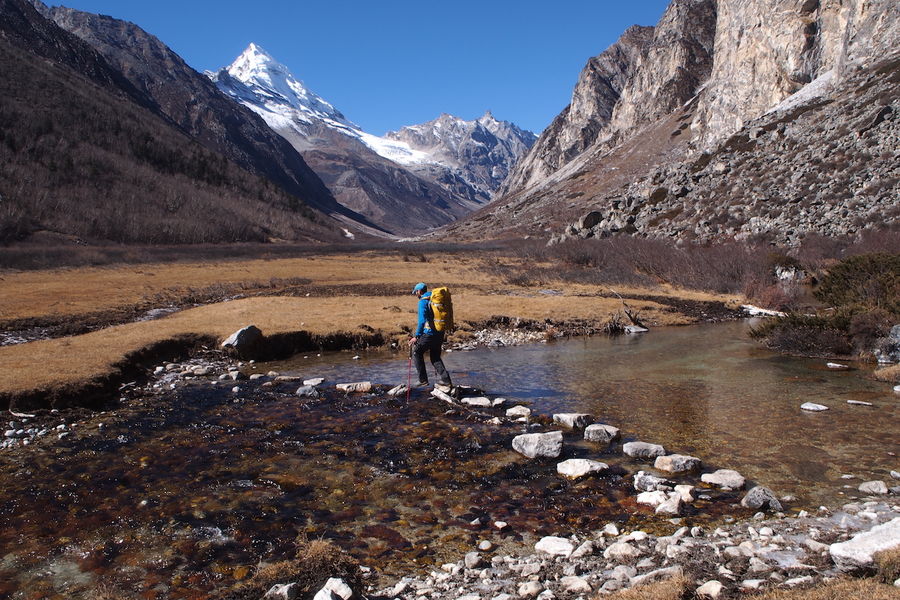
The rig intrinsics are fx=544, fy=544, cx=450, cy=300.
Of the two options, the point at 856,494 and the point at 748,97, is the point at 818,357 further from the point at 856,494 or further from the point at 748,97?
the point at 748,97

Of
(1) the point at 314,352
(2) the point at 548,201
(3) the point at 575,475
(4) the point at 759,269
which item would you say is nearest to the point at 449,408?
(3) the point at 575,475

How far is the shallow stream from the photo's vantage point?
23.4ft

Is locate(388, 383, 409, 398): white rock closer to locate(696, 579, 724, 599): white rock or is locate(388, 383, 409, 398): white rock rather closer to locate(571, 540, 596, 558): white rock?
locate(571, 540, 596, 558): white rock

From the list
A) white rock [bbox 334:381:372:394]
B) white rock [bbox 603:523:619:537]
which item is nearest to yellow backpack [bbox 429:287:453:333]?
white rock [bbox 334:381:372:394]

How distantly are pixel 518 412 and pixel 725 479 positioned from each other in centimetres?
524

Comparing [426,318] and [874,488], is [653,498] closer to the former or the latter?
[874,488]

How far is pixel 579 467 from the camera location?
371 inches

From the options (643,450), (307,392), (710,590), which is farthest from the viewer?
(307,392)

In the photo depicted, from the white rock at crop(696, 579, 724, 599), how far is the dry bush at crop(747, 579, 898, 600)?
0.30 m

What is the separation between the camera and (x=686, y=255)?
49531 mm

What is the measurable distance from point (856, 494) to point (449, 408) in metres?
8.37

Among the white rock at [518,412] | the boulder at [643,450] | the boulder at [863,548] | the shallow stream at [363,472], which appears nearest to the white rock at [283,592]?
the shallow stream at [363,472]

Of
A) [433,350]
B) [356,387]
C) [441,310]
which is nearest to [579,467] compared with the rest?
[441,310]

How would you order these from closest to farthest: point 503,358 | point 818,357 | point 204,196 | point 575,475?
point 575,475 → point 818,357 → point 503,358 → point 204,196
